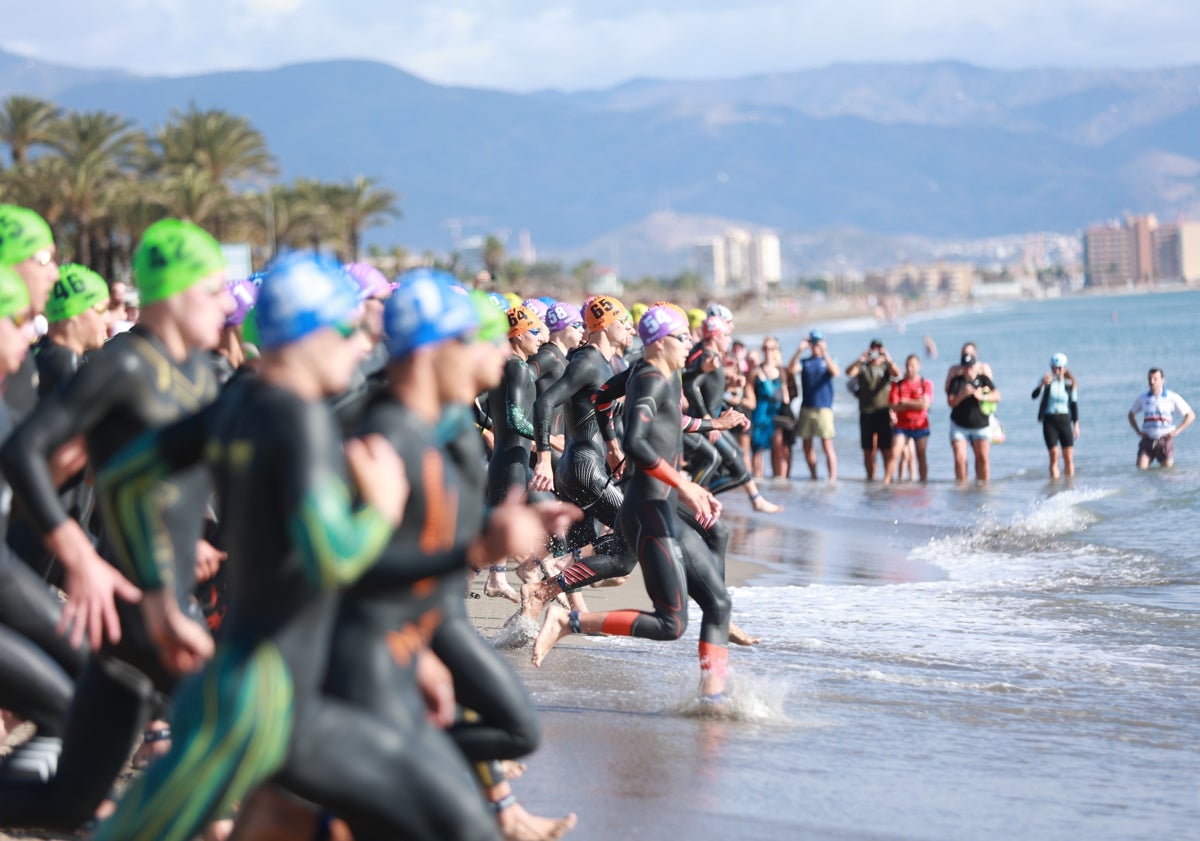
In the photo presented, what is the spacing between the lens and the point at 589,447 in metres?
9.48

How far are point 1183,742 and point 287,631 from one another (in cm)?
506

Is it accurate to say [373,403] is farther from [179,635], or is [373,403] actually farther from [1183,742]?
[1183,742]

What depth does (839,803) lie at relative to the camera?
5758 mm

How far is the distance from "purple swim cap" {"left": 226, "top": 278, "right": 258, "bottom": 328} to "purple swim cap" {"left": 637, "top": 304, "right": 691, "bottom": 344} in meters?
1.70

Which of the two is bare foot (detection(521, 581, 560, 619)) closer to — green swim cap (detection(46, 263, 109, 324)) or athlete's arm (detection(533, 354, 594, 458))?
athlete's arm (detection(533, 354, 594, 458))

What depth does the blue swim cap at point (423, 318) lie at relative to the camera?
3664 millimetres

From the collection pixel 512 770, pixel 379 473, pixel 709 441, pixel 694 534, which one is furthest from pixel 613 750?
pixel 709 441

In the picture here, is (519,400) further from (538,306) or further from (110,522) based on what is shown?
(110,522)

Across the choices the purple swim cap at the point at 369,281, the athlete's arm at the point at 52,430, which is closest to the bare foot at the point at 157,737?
the athlete's arm at the point at 52,430

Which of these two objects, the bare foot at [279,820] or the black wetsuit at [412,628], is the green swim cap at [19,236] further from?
the bare foot at [279,820]

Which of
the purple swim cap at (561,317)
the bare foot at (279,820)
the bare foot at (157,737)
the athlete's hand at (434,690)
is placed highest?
the purple swim cap at (561,317)

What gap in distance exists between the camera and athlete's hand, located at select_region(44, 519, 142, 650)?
393 cm

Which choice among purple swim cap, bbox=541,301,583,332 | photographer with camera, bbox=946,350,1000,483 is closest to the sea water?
purple swim cap, bbox=541,301,583,332

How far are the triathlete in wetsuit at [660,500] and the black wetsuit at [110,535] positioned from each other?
2.90 meters
